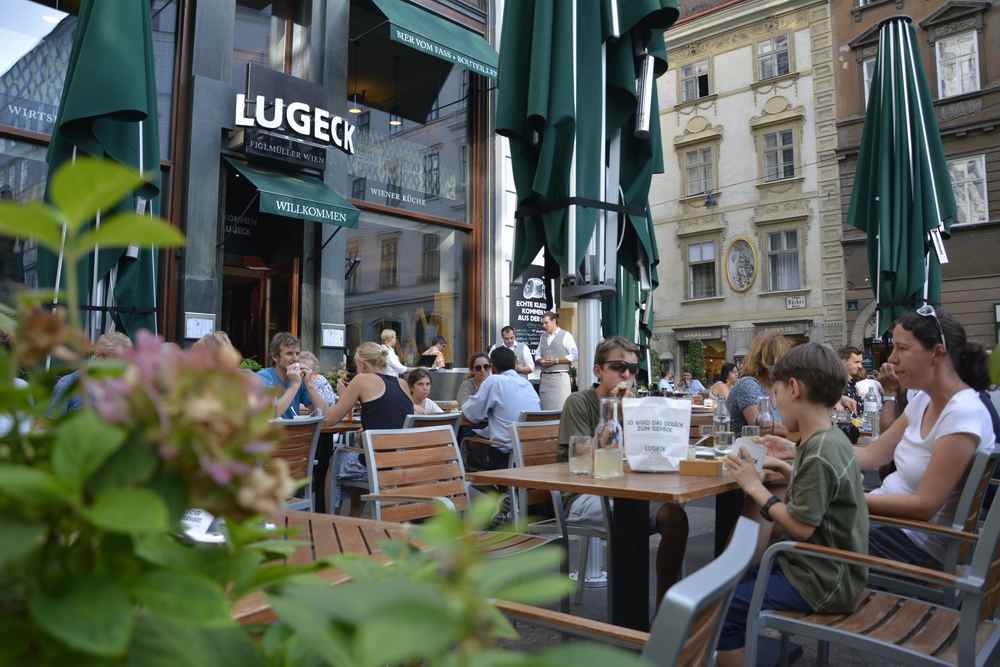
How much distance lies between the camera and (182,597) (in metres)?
0.47

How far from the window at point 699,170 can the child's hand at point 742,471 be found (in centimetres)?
2364

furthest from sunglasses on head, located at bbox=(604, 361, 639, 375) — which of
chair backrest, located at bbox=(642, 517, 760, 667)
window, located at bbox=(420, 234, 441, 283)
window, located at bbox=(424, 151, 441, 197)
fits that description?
window, located at bbox=(424, 151, 441, 197)

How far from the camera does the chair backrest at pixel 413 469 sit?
3287mm

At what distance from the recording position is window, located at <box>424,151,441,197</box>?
10461 millimetres

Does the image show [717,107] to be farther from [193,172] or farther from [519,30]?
[519,30]

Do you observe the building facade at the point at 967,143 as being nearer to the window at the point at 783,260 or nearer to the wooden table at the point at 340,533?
the window at the point at 783,260

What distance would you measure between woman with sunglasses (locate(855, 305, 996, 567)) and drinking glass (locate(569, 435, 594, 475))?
3.55ft

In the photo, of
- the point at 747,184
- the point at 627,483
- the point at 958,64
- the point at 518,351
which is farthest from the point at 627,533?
the point at 747,184

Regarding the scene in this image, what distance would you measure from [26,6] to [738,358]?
65.1 feet

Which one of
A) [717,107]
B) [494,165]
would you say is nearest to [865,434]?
[494,165]

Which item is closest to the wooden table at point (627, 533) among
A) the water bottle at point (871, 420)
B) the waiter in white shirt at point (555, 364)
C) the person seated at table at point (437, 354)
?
the water bottle at point (871, 420)

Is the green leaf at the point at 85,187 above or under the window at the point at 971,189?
under

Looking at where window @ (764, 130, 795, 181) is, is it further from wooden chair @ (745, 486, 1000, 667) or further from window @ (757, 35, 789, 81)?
wooden chair @ (745, 486, 1000, 667)

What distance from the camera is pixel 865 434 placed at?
593 cm
